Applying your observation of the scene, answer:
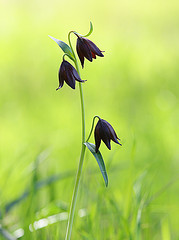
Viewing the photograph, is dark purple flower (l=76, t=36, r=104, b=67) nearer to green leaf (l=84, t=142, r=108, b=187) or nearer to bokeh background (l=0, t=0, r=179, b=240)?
green leaf (l=84, t=142, r=108, b=187)

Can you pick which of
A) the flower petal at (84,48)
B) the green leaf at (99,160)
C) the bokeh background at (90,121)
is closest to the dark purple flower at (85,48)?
the flower petal at (84,48)

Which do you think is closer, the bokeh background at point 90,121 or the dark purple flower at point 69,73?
the dark purple flower at point 69,73

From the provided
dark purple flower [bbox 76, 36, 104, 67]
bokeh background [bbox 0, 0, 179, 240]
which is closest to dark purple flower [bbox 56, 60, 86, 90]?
dark purple flower [bbox 76, 36, 104, 67]

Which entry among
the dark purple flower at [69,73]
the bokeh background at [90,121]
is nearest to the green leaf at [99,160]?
the dark purple flower at [69,73]

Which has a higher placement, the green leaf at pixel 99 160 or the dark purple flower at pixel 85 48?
the dark purple flower at pixel 85 48

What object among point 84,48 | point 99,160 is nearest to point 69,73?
point 84,48

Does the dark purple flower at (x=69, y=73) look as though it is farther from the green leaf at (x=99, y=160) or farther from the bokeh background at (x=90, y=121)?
the bokeh background at (x=90, y=121)

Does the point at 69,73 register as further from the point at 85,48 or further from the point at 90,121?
the point at 90,121

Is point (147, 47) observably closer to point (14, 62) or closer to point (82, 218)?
point (14, 62)

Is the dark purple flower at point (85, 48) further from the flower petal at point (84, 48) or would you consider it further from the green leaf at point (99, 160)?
the green leaf at point (99, 160)
